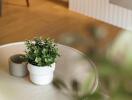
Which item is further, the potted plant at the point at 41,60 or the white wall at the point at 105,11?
the white wall at the point at 105,11

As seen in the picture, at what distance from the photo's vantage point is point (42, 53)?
1343 millimetres

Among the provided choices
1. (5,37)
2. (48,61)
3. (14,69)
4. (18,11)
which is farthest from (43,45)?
(18,11)

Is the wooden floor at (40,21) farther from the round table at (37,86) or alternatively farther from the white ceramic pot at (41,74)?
the white ceramic pot at (41,74)

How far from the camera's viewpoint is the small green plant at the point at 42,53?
4.37 feet

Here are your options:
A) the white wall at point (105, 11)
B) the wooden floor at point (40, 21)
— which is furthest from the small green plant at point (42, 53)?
the white wall at point (105, 11)

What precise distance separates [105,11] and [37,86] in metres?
1.91

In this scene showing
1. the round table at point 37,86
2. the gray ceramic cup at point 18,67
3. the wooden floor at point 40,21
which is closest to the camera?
the round table at point 37,86

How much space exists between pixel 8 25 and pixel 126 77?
2.73m

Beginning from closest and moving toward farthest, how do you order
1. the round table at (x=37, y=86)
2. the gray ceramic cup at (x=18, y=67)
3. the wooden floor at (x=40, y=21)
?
the round table at (x=37, y=86) → the gray ceramic cup at (x=18, y=67) → the wooden floor at (x=40, y=21)

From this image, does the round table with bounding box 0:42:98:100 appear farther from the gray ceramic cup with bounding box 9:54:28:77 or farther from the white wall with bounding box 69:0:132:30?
the white wall with bounding box 69:0:132:30

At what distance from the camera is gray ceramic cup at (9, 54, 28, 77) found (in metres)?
1.42

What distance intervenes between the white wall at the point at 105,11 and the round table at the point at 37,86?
1437 millimetres

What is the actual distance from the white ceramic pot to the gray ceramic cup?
0.22 feet

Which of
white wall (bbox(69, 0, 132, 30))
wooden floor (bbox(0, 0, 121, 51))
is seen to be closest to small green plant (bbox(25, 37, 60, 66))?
wooden floor (bbox(0, 0, 121, 51))
